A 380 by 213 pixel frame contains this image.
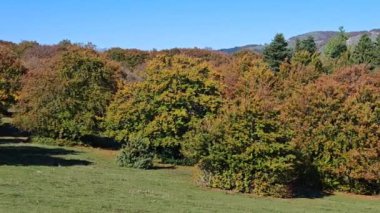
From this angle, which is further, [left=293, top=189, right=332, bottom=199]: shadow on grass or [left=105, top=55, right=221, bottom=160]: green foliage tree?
[left=105, top=55, right=221, bottom=160]: green foliage tree

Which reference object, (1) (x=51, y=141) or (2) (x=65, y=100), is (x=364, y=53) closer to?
(2) (x=65, y=100)

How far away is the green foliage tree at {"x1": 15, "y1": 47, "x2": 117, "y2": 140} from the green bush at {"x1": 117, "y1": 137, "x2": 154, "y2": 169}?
10.3 m

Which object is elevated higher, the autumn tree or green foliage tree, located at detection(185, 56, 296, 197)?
the autumn tree

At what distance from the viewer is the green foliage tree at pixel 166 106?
1768 inches

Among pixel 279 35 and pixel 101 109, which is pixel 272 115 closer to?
pixel 101 109

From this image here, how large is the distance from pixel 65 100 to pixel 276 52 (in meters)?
41.0

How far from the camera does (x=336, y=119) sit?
1496 inches

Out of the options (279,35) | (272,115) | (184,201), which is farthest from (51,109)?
(279,35)

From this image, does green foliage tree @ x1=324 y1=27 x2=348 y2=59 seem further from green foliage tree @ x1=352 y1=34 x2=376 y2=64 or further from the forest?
the forest

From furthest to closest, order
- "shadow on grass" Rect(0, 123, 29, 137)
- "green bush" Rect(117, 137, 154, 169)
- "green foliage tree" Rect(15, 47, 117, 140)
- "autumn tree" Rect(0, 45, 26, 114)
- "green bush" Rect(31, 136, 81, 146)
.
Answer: "autumn tree" Rect(0, 45, 26, 114)
"shadow on grass" Rect(0, 123, 29, 137)
"green foliage tree" Rect(15, 47, 117, 140)
"green bush" Rect(31, 136, 81, 146)
"green bush" Rect(117, 137, 154, 169)

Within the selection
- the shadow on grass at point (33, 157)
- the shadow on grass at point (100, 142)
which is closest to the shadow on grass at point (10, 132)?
the shadow on grass at point (100, 142)

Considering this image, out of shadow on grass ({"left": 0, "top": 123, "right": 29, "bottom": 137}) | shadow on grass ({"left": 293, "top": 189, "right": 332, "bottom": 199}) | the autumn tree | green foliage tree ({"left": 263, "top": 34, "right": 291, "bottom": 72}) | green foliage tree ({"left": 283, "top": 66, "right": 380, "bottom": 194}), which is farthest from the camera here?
green foliage tree ({"left": 263, "top": 34, "right": 291, "bottom": 72})

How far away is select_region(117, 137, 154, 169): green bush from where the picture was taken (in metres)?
39.6

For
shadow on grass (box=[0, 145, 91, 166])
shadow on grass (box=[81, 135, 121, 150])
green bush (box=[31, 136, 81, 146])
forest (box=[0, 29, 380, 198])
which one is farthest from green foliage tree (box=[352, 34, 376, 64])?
shadow on grass (box=[0, 145, 91, 166])
